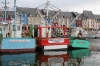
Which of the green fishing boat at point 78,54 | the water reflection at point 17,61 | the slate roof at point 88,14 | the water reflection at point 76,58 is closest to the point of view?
the water reflection at point 17,61

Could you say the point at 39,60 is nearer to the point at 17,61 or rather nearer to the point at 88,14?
the point at 17,61

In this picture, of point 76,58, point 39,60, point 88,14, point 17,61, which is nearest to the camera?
point 17,61

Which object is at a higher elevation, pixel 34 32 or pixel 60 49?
pixel 34 32

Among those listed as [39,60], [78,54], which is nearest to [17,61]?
[39,60]

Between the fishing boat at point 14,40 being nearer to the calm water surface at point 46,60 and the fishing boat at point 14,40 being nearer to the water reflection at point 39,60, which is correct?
the calm water surface at point 46,60

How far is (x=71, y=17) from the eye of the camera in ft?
414

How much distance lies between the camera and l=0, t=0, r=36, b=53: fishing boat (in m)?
23.2

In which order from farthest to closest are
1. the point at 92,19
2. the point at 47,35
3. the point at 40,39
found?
1. the point at 92,19
2. the point at 47,35
3. the point at 40,39

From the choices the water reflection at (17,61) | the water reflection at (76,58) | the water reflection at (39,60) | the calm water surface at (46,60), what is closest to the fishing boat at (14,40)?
the calm water surface at (46,60)

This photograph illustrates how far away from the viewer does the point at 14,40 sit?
76.7ft

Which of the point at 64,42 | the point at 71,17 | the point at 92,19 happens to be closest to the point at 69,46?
the point at 64,42

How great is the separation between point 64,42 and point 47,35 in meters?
2.42

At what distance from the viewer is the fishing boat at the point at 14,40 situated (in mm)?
23219

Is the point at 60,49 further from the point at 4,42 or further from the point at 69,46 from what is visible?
the point at 4,42
